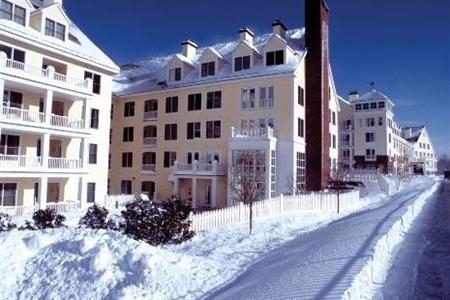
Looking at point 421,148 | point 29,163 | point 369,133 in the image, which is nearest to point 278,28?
point 29,163

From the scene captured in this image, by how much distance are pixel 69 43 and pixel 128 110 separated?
1243 cm

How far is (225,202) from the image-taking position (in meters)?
33.1

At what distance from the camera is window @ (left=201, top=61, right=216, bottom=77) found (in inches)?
1391

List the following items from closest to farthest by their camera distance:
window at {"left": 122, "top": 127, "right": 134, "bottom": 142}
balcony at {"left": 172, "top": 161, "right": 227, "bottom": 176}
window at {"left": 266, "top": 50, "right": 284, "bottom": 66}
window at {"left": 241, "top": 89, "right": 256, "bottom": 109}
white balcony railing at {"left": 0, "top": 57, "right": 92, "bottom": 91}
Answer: white balcony railing at {"left": 0, "top": 57, "right": 92, "bottom": 91}
window at {"left": 266, "top": 50, "right": 284, "bottom": 66}
balcony at {"left": 172, "top": 161, "right": 227, "bottom": 176}
window at {"left": 241, "top": 89, "right": 256, "bottom": 109}
window at {"left": 122, "top": 127, "right": 134, "bottom": 142}

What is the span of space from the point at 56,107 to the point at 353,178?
3145cm

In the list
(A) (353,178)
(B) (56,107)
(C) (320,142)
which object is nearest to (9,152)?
(B) (56,107)

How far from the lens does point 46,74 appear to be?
25.1 metres

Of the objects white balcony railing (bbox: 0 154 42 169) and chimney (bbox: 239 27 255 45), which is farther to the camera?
chimney (bbox: 239 27 255 45)

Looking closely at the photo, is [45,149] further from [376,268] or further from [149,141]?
[376,268]

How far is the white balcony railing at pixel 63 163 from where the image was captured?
82.9 feet

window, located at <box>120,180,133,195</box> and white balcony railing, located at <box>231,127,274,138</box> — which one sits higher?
white balcony railing, located at <box>231,127,274,138</box>

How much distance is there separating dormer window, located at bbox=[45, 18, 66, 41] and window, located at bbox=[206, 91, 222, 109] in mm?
13019

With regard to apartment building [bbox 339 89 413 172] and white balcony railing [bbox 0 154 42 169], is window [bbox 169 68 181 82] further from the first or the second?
apartment building [bbox 339 89 413 172]

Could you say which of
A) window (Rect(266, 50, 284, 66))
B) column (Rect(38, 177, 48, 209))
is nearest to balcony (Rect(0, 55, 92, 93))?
column (Rect(38, 177, 48, 209))
